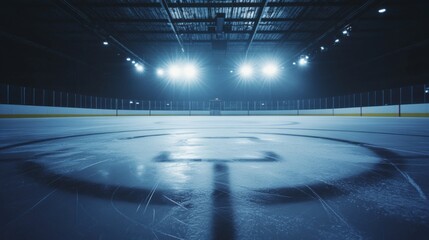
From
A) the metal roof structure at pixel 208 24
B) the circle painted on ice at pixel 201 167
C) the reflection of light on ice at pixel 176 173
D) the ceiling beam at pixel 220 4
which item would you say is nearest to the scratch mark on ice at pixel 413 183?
the circle painted on ice at pixel 201 167

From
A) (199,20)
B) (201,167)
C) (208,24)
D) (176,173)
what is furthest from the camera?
(208,24)

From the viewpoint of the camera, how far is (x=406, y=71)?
17.9 m

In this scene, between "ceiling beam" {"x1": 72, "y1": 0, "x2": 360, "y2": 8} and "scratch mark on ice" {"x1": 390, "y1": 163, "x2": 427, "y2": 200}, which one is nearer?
"scratch mark on ice" {"x1": 390, "y1": 163, "x2": 427, "y2": 200}

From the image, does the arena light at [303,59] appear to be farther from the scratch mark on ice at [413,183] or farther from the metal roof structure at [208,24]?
the scratch mark on ice at [413,183]

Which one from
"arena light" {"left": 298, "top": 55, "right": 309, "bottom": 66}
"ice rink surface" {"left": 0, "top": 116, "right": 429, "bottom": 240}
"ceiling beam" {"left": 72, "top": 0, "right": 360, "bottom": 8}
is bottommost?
"ice rink surface" {"left": 0, "top": 116, "right": 429, "bottom": 240}

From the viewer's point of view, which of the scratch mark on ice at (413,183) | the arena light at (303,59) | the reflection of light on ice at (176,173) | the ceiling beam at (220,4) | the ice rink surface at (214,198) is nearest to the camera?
the ice rink surface at (214,198)

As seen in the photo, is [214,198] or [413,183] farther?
[413,183]

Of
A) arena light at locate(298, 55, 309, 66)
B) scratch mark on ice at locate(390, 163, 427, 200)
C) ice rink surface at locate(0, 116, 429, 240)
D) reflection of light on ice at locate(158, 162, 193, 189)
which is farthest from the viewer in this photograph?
arena light at locate(298, 55, 309, 66)

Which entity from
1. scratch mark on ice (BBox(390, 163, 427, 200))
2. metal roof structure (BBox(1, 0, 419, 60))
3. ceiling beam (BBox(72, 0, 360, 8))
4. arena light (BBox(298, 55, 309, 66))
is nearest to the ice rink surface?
scratch mark on ice (BBox(390, 163, 427, 200))

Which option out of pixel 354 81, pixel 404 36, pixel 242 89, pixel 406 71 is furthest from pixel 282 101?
pixel 404 36

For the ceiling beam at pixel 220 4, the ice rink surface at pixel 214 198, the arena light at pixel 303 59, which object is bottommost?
the ice rink surface at pixel 214 198

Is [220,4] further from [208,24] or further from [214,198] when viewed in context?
[214,198]

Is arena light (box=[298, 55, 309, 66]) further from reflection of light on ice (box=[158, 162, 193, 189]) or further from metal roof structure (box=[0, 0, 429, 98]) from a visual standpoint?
reflection of light on ice (box=[158, 162, 193, 189])

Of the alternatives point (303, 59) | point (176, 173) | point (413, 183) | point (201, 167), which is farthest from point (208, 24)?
point (413, 183)
